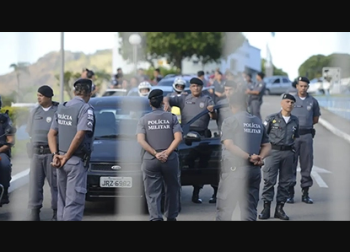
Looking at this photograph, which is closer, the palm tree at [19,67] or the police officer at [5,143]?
the palm tree at [19,67]

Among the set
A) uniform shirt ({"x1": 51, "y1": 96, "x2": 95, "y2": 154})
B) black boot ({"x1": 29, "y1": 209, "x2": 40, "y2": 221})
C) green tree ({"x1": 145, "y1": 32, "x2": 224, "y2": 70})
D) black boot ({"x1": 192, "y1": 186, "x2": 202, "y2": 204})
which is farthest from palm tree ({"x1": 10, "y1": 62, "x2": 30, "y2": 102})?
black boot ({"x1": 192, "y1": 186, "x2": 202, "y2": 204})

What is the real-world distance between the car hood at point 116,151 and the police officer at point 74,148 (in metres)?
0.48

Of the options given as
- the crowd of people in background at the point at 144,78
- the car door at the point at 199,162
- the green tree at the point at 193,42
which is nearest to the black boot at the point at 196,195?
the car door at the point at 199,162

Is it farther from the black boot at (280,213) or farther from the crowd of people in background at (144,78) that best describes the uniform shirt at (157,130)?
the black boot at (280,213)

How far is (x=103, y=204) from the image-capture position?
9.95 m

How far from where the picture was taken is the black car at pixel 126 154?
804 centimetres

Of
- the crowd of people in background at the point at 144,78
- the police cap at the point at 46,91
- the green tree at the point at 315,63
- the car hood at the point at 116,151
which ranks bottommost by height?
the car hood at the point at 116,151

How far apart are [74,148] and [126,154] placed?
0.91 m

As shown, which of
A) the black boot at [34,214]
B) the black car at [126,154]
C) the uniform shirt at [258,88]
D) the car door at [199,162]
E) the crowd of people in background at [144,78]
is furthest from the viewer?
the uniform shirt at [258,88]

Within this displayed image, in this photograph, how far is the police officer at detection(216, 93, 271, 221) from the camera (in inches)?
266

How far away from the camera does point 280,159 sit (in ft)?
29.5

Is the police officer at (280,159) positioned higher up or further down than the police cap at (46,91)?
further down
